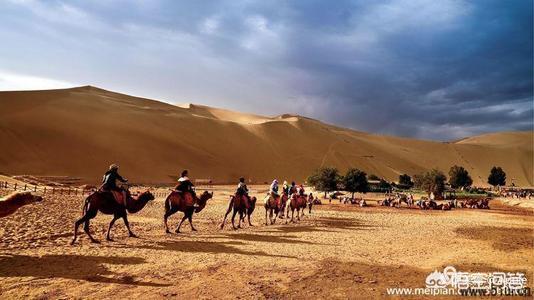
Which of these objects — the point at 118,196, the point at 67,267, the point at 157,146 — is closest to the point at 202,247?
the point at 118,196

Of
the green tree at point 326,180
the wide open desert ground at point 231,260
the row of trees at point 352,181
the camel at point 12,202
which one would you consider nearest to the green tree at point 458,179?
the row of trees at point 352,181

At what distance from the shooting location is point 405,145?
149500 mm

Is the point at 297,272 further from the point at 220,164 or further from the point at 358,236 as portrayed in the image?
the point at 220,164

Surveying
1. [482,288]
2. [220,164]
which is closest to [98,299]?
[482,288]

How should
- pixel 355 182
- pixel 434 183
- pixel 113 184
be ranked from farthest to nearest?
pixel 434 183 < pixel 355 182 < pixel 113 184

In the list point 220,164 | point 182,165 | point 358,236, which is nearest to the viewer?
point 358,236

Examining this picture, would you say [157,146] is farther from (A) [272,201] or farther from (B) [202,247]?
(B) [202,247]

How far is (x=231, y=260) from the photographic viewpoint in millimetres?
11375

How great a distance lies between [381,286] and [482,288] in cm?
233

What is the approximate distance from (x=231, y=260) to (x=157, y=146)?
6369cm

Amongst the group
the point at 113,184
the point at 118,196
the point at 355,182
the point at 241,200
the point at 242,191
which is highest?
the point at 355,182

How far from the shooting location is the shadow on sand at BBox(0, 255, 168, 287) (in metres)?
9.03

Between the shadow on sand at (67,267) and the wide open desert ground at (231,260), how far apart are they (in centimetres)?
2

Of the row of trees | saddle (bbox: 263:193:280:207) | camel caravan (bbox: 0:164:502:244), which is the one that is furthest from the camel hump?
the row of trees
